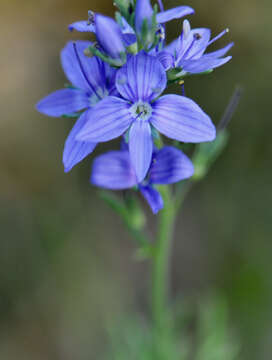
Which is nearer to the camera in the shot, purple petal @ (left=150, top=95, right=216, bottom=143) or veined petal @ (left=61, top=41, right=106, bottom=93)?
purple petal @ (left=150, top=95, right=216, bottom=143)

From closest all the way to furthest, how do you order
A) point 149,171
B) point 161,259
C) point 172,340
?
point 149,171
point 161,259
point 172,340

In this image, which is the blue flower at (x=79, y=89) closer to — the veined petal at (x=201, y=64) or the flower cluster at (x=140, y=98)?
the flower cluster at (x=140, y=98)

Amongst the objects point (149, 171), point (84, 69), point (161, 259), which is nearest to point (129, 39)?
point (84, 69)

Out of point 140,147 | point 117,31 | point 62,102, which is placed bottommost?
point 140,147

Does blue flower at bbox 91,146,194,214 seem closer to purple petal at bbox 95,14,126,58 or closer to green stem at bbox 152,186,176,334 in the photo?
green stem at bbox 152,186,176,334

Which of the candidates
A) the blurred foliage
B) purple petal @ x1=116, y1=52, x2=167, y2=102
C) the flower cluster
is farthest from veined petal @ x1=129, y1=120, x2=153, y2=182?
the blurred foliage

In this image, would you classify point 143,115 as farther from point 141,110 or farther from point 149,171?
point 149,171

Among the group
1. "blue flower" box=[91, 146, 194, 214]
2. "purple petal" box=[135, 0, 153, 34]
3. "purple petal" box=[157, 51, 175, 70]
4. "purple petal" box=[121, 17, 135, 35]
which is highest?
"purple petal" box=[135, 0, 153, 34]
